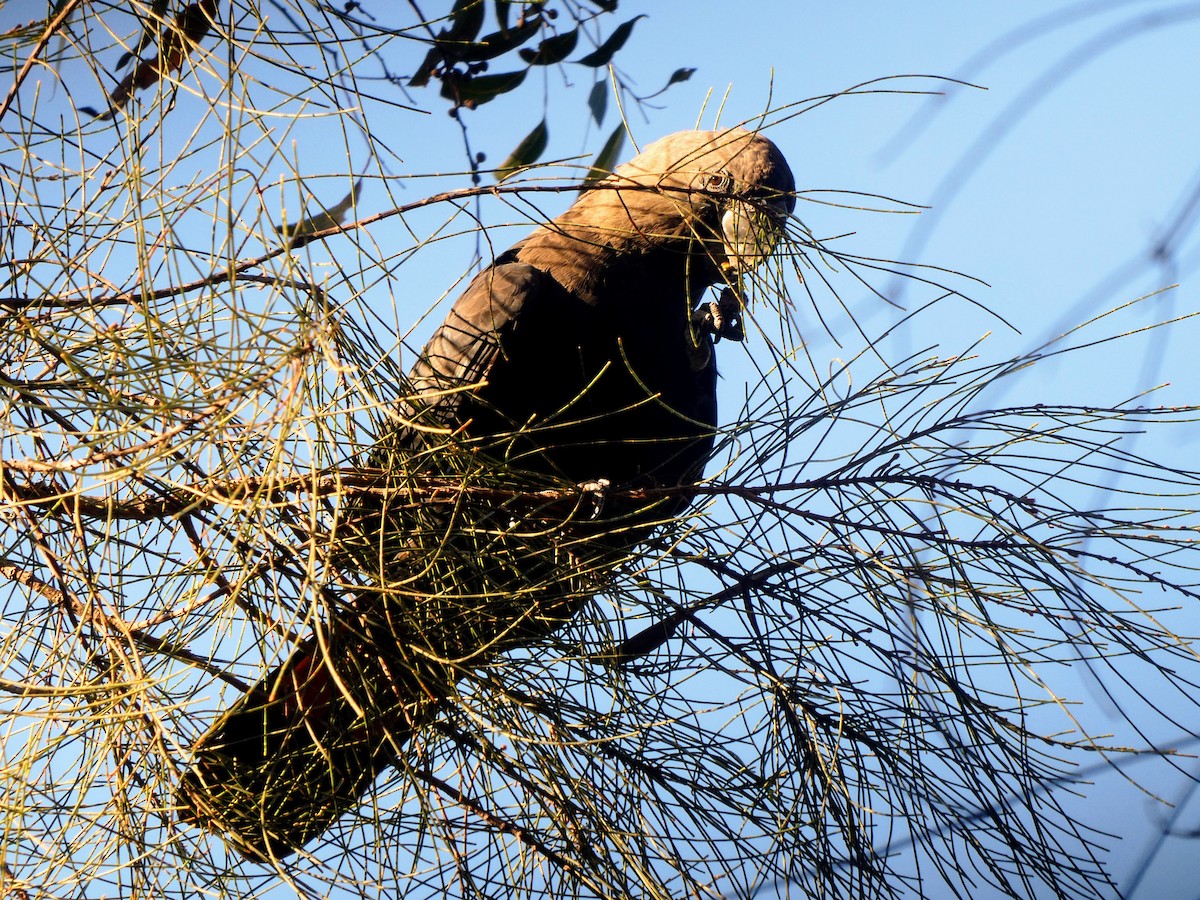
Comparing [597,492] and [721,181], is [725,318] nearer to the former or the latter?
[721,181]

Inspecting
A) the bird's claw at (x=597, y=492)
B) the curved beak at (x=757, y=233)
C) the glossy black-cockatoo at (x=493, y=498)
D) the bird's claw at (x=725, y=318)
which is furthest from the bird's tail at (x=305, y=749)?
the bird's claw at (x=725, y=318)

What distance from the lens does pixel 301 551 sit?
1.04m

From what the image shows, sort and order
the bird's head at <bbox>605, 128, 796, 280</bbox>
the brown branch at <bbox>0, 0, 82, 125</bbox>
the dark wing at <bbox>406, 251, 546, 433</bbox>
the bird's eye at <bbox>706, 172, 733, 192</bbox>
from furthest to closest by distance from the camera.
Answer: the dark wing at <bbox>406, 251, 546, 433</bbox> < the bird's eye at <bbox>706, 172, 733, 192</bbox> < the bird's head at <bbox>605, 128, 796, 280</bbox> < the brown branch at <bbox>0, 0, 82, 125</bbox>

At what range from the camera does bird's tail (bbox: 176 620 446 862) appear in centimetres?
109

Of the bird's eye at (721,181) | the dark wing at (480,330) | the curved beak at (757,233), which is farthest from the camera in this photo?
the dark wing at (480,330)

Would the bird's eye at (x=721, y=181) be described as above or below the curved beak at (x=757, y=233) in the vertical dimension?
above

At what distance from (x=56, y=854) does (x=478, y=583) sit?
488 mm

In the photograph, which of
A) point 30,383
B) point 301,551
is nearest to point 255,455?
point 301,551

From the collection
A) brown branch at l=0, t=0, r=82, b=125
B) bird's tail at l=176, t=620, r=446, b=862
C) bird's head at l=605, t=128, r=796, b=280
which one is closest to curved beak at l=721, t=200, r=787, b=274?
bird's head at l=605, t=128, r=796, b=280

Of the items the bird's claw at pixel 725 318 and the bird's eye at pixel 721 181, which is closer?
the bird's eye at pixel 721 181

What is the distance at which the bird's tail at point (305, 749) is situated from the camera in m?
1.09

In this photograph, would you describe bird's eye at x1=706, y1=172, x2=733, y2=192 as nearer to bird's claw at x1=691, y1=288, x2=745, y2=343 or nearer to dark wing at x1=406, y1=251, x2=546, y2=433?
bird's claw at x1=691, y1=288, x2=745, y2=343

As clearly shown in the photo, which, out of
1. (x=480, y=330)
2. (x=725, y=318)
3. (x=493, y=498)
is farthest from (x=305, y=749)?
(x=725, y=318)

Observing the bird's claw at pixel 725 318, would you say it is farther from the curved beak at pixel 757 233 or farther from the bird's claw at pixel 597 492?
the bird's claw at pixel 597 492
